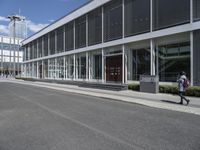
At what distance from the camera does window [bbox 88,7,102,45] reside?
2697 cm

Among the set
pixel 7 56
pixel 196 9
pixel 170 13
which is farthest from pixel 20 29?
pixel 196 9

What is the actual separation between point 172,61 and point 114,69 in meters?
7.43

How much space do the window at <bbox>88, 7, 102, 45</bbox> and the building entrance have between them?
3198 mm

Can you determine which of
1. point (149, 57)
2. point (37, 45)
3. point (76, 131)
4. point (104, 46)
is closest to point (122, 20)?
point (104, 46)

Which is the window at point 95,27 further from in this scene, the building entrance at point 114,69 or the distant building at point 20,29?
the distant building at point 20,29

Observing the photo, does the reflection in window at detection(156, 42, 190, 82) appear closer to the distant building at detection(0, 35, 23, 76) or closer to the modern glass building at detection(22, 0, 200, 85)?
the modern glass building at detection(22, 0, 200, 85)

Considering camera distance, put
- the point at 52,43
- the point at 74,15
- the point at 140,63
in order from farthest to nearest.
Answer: the point at 52,43 < the point at 74,15 < the point at 140,63

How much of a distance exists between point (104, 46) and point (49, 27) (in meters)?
18.0

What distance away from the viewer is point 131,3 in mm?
22453

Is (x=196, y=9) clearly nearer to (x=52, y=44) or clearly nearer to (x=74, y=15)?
(x=74, y=15)

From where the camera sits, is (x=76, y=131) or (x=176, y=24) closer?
(x=76, y=131)

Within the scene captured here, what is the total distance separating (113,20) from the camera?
24.9 m

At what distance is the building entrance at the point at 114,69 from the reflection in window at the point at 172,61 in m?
5.14

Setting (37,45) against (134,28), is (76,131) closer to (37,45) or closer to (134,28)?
(134,28)
